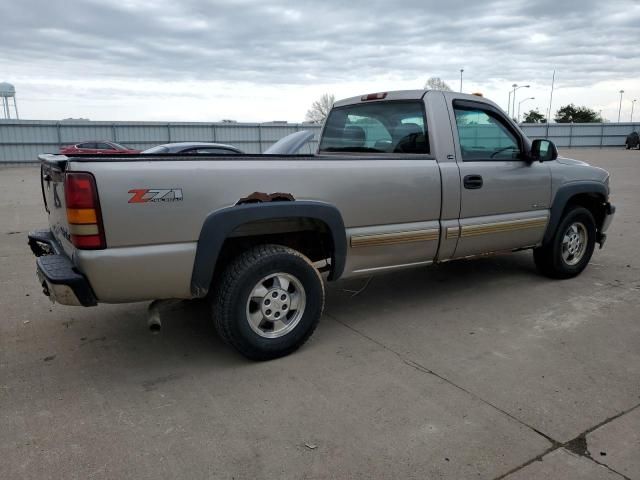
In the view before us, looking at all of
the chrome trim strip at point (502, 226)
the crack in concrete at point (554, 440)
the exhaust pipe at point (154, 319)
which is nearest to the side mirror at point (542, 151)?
the chrome trim strip at point (502, 226)

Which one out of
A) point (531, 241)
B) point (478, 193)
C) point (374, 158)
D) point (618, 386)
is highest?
point (374, 158)

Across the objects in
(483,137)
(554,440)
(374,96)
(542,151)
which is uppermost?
(374,96)

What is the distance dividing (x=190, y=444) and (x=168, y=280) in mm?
999

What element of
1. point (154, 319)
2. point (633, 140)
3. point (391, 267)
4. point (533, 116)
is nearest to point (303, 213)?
point (391, 267)

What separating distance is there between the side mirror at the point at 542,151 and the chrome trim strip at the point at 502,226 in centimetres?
58

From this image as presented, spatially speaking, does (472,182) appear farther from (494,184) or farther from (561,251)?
(561,251)

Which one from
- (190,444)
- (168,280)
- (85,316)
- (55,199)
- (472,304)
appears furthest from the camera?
(472,304)

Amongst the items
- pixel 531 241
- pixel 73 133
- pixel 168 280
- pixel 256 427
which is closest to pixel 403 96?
pixel 531 241

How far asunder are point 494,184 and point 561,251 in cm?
137

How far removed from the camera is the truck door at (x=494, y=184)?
4473mm

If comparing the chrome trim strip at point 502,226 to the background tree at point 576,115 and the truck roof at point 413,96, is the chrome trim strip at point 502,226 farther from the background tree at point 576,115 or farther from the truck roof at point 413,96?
the background tree at point 576,115

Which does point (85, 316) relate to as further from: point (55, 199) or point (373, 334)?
point (373, 334)

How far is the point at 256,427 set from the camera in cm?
283

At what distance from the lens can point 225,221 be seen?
3.23 m
